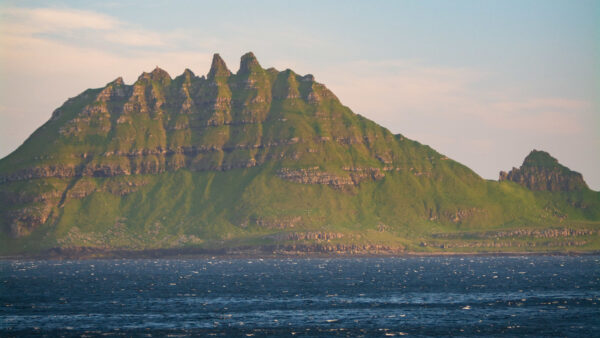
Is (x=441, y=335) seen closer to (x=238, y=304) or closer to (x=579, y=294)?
(x=238, y=304)

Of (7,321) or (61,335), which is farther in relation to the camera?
(7,321)

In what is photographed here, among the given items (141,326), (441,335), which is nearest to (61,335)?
(141,326)

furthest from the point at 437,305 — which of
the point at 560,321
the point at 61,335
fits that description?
the point at 61,335

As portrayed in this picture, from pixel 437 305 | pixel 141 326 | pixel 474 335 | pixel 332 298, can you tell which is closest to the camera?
pixel 474 335

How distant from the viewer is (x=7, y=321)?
502 ft

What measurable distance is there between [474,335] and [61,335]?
63559 mm

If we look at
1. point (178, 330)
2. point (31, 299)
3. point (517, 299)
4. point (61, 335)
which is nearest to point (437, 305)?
point (517, 299)

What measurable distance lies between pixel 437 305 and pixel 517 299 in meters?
21.7

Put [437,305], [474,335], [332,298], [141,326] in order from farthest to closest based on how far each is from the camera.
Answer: [332,298] < [437,305] < [141,326] < [474,335]

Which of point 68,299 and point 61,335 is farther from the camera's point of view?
point 68,299

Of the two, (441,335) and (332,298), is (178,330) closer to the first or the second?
(441,335)

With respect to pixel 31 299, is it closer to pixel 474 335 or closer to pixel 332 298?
pixel 332 298

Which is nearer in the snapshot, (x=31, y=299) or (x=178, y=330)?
(x=178, y=330)

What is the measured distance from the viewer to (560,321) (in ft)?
484
